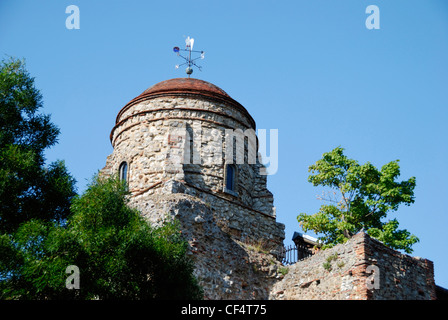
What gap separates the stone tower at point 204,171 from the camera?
21.0 m

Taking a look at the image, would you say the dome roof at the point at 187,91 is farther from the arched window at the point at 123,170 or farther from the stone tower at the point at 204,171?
the arched window at the point at 123,170

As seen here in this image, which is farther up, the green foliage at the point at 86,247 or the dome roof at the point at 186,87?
the dome roof at the point at 186,87

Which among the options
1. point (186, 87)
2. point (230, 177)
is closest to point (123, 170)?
point (186, 87)

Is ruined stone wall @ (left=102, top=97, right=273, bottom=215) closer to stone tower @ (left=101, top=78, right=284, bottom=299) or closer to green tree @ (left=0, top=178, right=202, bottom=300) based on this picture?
stone tower @ (left=101, top=78, right=284, bottom=299)

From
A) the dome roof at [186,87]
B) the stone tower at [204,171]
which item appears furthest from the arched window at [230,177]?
the dome roof at [186,87]

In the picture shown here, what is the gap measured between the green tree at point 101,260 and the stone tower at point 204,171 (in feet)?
9.20

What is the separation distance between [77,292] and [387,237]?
13.9 m

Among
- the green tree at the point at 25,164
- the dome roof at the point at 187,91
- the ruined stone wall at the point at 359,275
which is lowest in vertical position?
the ruined stone wall at the point at 359,275

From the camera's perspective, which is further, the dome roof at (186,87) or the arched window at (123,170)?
the dome roof at (186,87)

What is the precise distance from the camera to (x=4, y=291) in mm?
16453

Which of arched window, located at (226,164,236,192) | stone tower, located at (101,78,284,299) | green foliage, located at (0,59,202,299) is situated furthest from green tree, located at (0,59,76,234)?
arched window, located at (226,164,236,192)

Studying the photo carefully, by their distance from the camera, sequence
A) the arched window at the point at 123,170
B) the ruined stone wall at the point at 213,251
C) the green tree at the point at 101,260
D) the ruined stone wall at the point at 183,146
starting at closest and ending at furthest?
1. the green tree at the point at 101,260
2. the ruined stone wall at the point at 213,251
3. the ruined stone wall at the point at 183,146
4. the arched window at the point at 123,170

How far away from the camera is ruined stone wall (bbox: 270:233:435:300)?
19.5 meters

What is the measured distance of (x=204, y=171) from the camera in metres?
24.1
